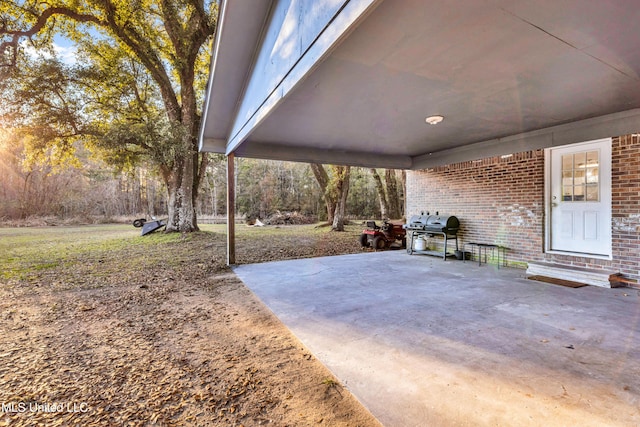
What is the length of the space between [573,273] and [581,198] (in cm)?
122

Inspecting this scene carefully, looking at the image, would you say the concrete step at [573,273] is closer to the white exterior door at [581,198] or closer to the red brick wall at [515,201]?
the red brick wall at [515,201]

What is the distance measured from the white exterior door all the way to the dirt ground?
4776mm

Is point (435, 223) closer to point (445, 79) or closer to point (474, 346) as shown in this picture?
point (445, 79)

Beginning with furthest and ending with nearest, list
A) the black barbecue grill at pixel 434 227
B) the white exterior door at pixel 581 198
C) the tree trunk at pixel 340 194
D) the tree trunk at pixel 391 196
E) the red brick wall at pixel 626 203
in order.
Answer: the tree trunk at pixel 391 196, the tree trunk at pixel 340 194, the black barbecue grill at pixel 434 227, the white exterior door at pixel 581 198, the red brick wall at pixel 626 203

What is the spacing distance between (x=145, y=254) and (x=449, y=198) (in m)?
7.48

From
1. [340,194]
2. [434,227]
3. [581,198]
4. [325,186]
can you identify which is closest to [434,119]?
[581,198]

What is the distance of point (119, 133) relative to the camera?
8.09 m

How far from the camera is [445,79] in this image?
2830mm

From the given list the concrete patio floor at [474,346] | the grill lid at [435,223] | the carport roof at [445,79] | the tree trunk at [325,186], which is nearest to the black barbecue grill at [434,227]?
the grill lid at [435,223]

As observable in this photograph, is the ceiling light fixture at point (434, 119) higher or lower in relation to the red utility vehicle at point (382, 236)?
higher

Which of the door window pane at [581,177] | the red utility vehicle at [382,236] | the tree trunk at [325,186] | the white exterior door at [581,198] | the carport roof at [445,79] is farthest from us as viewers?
the tree trunk at [325,186]

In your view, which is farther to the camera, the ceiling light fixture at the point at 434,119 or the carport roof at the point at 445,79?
the ceiling light fixture at the point at 434,119

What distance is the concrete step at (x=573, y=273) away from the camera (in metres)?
3.88

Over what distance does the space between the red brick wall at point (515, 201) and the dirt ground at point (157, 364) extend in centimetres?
470
